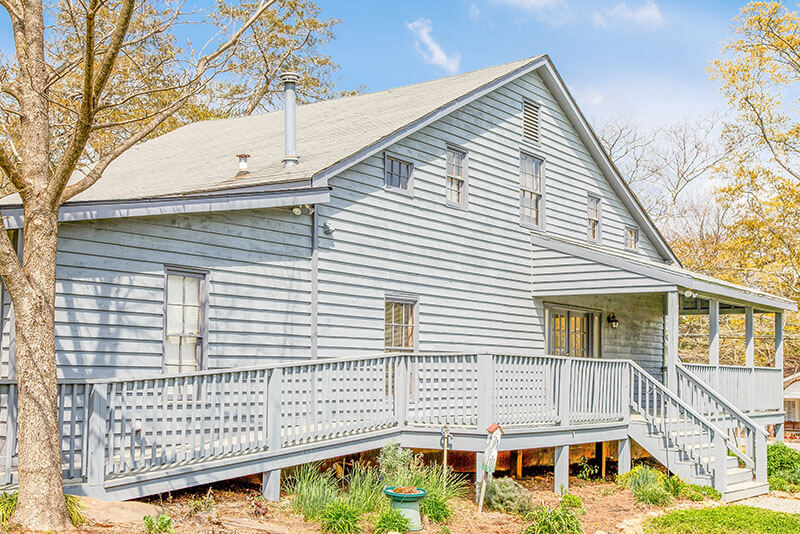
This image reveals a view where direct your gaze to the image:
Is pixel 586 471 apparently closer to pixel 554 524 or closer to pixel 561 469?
pixel 561 469

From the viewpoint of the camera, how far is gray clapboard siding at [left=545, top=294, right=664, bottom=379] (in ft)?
61.1

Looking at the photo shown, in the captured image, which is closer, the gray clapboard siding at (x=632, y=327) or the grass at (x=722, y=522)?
the grass at (x=722, y=522)

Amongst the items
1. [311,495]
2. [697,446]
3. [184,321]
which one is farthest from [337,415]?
[697,446]

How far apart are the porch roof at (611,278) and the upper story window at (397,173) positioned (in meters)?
3.78

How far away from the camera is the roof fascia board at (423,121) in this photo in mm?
12213

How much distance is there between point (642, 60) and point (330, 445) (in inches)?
2010

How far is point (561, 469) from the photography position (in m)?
12.7

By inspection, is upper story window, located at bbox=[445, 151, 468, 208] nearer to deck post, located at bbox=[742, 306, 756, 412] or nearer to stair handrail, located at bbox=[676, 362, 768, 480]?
stair handrail, located at bbox=[676, 362, 768, 480]

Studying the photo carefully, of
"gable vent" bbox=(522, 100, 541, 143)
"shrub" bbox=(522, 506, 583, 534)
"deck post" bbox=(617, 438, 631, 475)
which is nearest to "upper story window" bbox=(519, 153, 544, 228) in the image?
"gable vent" bbox=(522, 100, 541, 143)

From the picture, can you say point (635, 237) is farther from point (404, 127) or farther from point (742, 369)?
point (404, 127)

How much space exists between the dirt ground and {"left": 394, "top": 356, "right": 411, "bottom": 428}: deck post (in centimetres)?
135

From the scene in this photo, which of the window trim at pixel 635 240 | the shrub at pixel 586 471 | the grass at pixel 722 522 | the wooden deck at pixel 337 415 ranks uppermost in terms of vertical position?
the window trim at pixel 635 240

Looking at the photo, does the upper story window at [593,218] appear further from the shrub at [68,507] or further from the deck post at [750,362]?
the shrub at [68,507]

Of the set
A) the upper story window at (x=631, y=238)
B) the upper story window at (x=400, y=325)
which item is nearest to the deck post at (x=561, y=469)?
the upper story window at (x=400, y=325)
